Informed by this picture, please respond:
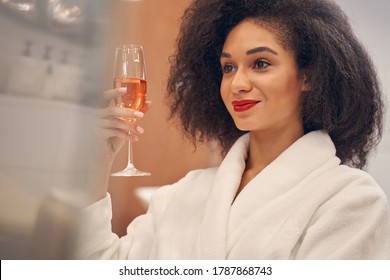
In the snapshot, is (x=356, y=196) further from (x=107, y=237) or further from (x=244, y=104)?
(x=107, y=237)

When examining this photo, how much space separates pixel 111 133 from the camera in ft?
2.88

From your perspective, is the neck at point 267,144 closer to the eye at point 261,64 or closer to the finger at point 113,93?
the eye at point 261,64

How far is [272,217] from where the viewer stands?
780mm

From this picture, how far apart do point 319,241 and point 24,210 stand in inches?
22.0

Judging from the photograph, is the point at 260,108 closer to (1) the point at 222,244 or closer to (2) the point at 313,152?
(2) the point at 313,152

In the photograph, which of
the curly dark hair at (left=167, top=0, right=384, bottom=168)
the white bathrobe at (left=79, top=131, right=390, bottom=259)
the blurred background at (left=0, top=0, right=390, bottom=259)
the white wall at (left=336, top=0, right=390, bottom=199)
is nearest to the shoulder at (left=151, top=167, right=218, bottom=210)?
the white bathrobe at (left=79, top=131, right=390, bottom=259)

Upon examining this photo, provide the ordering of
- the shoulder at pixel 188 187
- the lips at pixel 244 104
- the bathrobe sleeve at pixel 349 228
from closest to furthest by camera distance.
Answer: the bathrobe sleeve at pixel 349 228, the lips at pixel 244 104, the shoulder at pixel 188 187

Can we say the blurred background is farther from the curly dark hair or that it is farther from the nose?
the nose

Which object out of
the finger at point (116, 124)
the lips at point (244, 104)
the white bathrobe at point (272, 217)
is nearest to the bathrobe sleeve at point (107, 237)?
the white bathrobe at point (272, 217)

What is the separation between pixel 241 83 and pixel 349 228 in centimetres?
29

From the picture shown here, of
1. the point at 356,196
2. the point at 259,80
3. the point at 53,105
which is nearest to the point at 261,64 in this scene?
the point at 259,80

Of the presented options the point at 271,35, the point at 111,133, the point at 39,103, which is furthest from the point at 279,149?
the point at 39,103

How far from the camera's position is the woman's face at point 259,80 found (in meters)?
0.83

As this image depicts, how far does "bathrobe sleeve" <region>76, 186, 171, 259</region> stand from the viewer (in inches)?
35.4
